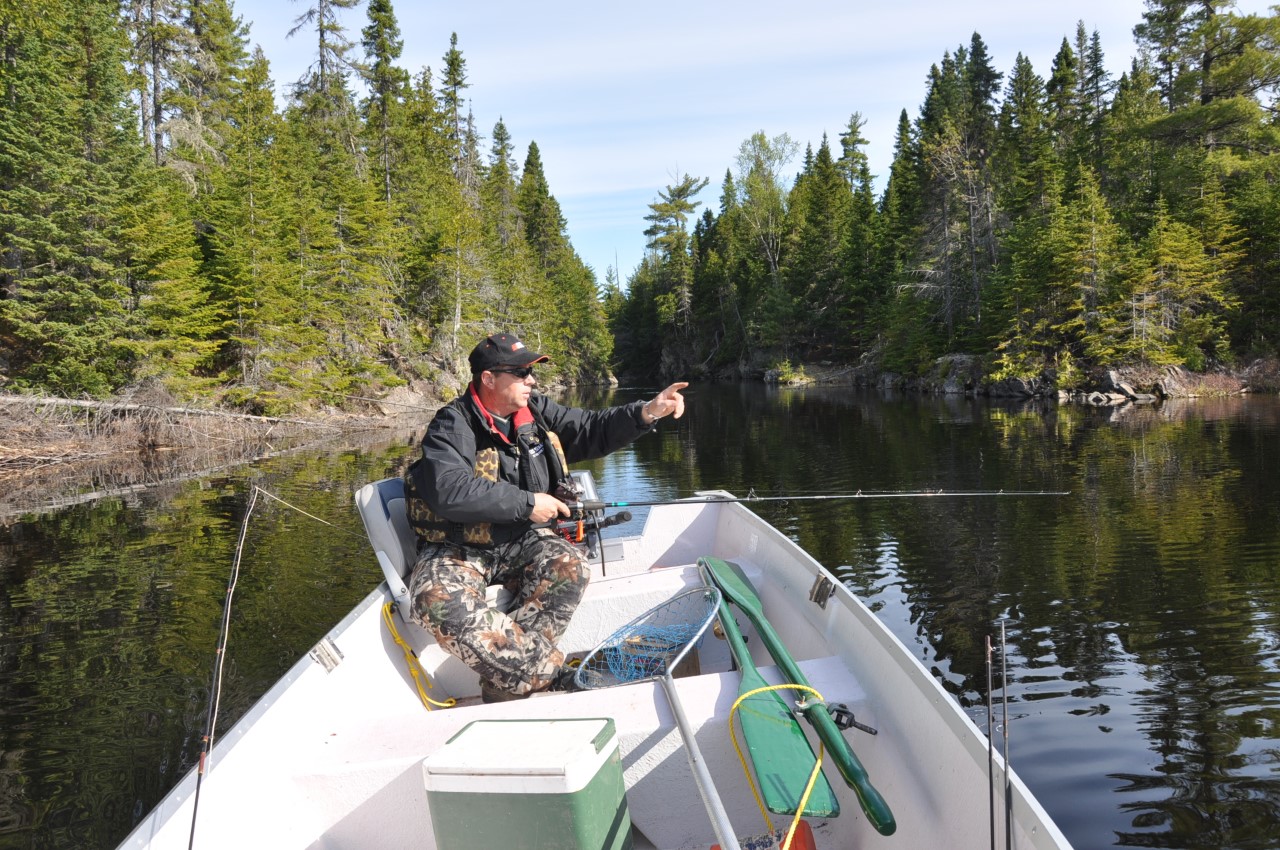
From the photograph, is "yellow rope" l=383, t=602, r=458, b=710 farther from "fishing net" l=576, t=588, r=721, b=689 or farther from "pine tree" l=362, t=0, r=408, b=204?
"pine tree" l=362, t=0, r=408, b=204

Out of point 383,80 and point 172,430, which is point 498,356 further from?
point 383,80

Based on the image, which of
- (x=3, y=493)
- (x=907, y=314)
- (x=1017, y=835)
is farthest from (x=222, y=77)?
(x=1017, y=835)

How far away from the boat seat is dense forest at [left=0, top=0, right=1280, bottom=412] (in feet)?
61.2

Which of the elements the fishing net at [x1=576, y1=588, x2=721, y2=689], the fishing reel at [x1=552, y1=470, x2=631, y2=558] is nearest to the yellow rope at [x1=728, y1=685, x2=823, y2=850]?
the fishing net at [x1=576, y1=588, x2=721, y2=689]

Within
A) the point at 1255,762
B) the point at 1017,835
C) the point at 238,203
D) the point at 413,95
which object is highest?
the point at 413,95

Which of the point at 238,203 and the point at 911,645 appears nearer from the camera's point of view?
the point at 911,645

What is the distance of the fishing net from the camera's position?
380 centimetres

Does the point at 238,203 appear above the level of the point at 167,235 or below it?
above

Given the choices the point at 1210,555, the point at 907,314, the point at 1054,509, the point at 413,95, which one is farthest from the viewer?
the point at 413,95

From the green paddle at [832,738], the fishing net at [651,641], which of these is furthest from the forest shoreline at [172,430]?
the green paddle at [832,738]

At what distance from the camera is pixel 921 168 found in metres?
45.0

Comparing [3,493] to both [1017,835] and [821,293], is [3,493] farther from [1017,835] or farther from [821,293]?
[821,293]

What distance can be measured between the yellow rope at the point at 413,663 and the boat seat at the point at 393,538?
0.22 feet

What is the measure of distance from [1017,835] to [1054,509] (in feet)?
29.9
